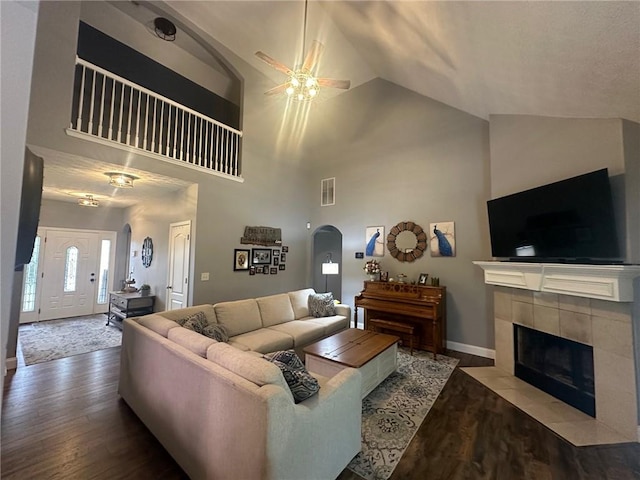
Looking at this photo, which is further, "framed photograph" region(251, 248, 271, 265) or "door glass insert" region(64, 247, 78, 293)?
"door glass insert" region(64, 247, 78, 293)

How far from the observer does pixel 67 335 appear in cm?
478

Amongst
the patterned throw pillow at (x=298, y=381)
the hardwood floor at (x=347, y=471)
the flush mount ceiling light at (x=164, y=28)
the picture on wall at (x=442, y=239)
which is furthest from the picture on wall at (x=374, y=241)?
the flush mount ceiling light at (x=164, y=28)

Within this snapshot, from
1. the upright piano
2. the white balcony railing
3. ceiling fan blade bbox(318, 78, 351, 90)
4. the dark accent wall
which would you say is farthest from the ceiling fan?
the upright piano

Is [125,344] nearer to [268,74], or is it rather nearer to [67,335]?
[67,335]

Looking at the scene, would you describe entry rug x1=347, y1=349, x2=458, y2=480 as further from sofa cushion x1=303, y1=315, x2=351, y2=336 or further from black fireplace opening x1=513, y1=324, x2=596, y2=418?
sofa cushion x1=303, y1=315, x2=351, y2=336

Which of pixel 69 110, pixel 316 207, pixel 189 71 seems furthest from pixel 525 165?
pixel 189 71

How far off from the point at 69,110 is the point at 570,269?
583 centimetres

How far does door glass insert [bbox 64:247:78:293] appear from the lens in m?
6.11

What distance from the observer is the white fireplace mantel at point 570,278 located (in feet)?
7.80

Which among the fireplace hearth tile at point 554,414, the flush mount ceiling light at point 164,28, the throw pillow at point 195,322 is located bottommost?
the fireplace hearth tile at point 554,414

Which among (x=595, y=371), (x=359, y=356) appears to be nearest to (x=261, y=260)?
(x=359, y=356)

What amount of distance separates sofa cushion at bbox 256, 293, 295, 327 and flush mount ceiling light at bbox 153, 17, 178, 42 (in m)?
4.75

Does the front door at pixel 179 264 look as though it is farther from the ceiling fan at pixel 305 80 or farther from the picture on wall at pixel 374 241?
the picture on wall at pixel 374 241

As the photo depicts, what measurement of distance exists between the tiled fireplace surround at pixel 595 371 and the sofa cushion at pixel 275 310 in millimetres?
2739
